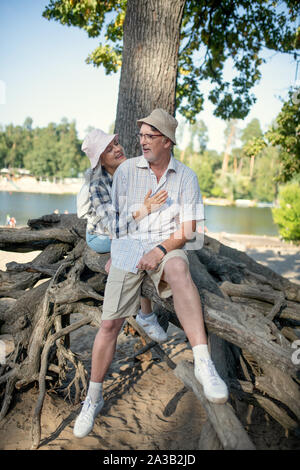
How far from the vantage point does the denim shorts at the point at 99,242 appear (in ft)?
11.1

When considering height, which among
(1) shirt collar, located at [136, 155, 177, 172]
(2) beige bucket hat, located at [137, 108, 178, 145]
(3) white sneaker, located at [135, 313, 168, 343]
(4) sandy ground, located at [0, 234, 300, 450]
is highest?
(2) beige bucket hat, located at [137, 108, 178, 145]

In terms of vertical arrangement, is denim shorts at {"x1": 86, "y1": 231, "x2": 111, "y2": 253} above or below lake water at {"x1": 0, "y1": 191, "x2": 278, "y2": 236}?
above

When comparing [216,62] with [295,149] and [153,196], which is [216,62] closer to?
[295,149]

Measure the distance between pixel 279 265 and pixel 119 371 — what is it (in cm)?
1256

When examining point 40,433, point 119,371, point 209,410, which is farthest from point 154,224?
point 119,371

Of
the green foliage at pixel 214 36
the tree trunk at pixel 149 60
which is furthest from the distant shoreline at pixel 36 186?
the tree trunk at pixel 149 60

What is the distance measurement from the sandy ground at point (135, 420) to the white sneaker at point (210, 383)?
0.97 meters

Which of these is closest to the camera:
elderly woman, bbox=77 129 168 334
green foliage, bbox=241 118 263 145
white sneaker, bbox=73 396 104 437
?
white sneaker, bbox=73 396 104 437

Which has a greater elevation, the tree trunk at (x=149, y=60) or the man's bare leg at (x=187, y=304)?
the tree trunk at (x=149, y=60)

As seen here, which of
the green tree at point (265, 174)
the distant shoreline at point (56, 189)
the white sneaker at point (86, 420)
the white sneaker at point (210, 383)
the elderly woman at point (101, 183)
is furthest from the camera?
the distant shoreline at point (56, 189)

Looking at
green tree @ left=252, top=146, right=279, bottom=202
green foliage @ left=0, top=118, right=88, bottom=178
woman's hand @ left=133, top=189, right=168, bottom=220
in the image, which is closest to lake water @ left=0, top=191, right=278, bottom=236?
green tree @ left=252, top=146, right=279, bottom=202

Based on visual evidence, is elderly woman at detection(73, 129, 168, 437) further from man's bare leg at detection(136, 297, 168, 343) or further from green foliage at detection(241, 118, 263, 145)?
green foliage at detection(241, 118, 263, 145)

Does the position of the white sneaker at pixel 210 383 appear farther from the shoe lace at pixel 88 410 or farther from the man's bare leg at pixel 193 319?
the shoe lace at pixel 88 410

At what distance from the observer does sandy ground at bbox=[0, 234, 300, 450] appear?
301cm
